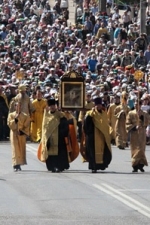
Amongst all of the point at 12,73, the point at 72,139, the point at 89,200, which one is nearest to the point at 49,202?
the point at 89,200

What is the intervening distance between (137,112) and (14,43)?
1997 cm

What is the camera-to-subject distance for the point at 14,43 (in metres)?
44.7

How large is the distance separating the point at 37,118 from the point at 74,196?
15.7 meters

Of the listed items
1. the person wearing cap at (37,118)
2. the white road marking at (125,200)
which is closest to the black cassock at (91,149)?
the white road marking at (125,200)

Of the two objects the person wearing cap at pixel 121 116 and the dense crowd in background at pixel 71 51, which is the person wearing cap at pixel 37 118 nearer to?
the dense crowd in background at pixel 71 51

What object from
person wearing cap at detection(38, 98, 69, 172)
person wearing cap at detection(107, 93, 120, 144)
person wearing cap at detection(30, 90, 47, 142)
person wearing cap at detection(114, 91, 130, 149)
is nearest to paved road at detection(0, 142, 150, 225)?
person wearing cap at detection(38, 98, 69, 172)

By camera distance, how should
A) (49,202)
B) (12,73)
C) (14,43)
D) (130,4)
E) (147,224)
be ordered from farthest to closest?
(130,4) → (14,43) → (12,73) → (49,202) → (147,224)

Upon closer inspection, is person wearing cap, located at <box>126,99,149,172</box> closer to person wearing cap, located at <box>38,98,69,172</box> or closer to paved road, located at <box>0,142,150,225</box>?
paved road, located at <box>0,142,150,225</box>

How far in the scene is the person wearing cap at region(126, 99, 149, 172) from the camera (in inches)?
987

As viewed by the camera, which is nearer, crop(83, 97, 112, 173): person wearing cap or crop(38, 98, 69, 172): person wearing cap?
crop(38, 98, 69, 172): person wearing cap

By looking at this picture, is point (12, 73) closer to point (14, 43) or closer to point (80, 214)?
point (14, 43)

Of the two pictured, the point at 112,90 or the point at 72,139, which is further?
the point at 112,90

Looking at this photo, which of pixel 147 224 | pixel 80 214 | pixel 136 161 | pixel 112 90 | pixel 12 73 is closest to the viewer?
pixel 147 224

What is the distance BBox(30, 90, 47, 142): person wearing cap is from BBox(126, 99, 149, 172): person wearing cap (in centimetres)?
954
